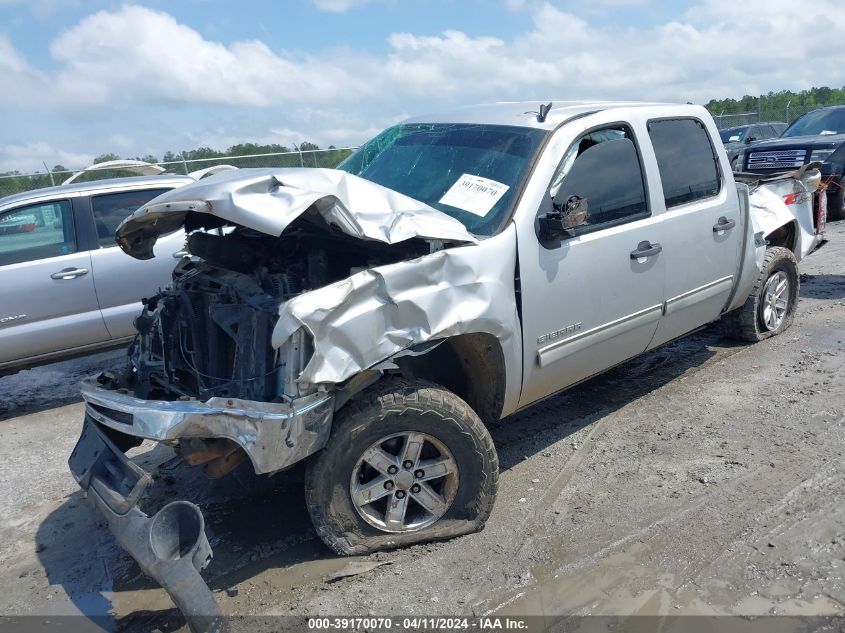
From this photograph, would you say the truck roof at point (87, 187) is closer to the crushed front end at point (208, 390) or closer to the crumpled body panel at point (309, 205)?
the crushed front end at point (208, 390)

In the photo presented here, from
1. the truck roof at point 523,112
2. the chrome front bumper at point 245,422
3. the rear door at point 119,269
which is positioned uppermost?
the truck roof at point 523,112

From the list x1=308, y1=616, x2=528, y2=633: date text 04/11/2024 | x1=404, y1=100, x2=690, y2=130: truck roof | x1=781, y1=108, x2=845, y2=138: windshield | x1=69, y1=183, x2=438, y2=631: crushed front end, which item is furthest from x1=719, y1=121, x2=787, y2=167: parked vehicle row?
x1=308, y1=616, x2=528, y2=633: date text 04/11/2024

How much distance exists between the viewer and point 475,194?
3.69m

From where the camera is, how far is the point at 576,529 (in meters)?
3.42

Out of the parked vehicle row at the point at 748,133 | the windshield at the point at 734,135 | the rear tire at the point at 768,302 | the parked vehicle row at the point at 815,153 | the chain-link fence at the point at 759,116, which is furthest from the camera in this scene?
the chain-link fence at the point at 759,116

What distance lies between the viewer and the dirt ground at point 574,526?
117 inches

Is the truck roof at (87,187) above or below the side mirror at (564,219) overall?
above

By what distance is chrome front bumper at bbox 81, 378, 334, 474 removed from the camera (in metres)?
2.67

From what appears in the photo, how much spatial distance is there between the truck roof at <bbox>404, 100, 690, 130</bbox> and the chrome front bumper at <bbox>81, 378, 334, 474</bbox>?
208 centimetres

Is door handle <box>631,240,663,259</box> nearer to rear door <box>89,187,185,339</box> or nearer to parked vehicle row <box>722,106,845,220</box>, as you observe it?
rear door <box>89,187,185,339</box>

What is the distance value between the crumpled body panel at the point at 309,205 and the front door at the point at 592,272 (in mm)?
582

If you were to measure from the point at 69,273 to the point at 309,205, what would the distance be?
12.7 feet

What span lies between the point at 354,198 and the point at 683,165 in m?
2.58

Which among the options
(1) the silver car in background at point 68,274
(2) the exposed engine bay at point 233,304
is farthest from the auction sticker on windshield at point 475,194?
(1) the silver car in background at point 68,274
